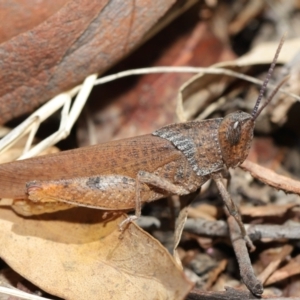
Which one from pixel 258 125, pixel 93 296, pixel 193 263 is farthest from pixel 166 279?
pixel 258 125

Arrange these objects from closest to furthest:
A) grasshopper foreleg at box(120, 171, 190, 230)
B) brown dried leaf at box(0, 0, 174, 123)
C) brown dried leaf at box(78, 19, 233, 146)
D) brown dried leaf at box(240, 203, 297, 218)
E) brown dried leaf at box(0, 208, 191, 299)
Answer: brown dried leaf at box(0, 208, 191, 299) < grasshopper foreleg at box(120, 171, 190, 230) < brown dried leaf at box(0, 0, 174, 123) < brown dried leaf at box(240, 203, 297, 218) < brown dried leaf at box(78, 19, 233, 146)

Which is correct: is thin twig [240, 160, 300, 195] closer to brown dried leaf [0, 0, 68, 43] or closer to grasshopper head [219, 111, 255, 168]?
grasshopper head [219, 111, 255, 168]

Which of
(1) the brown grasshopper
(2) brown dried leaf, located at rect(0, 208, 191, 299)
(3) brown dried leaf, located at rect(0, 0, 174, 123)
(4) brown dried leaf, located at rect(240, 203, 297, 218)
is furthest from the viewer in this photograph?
(4) brown dried leaf, located at rect(240, 203, 297, 218)

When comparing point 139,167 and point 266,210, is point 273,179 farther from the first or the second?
point 139,167

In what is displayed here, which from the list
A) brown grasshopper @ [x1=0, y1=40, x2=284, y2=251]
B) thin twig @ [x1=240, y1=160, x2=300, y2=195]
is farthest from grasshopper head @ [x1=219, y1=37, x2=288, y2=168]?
thin twig @ [x1=240, y1=160, x2=300, y2=195]

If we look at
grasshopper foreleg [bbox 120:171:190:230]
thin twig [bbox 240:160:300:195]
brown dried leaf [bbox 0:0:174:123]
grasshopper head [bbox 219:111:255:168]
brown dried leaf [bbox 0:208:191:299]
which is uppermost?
brown dried leaf [bbox 0:0:174:123]
